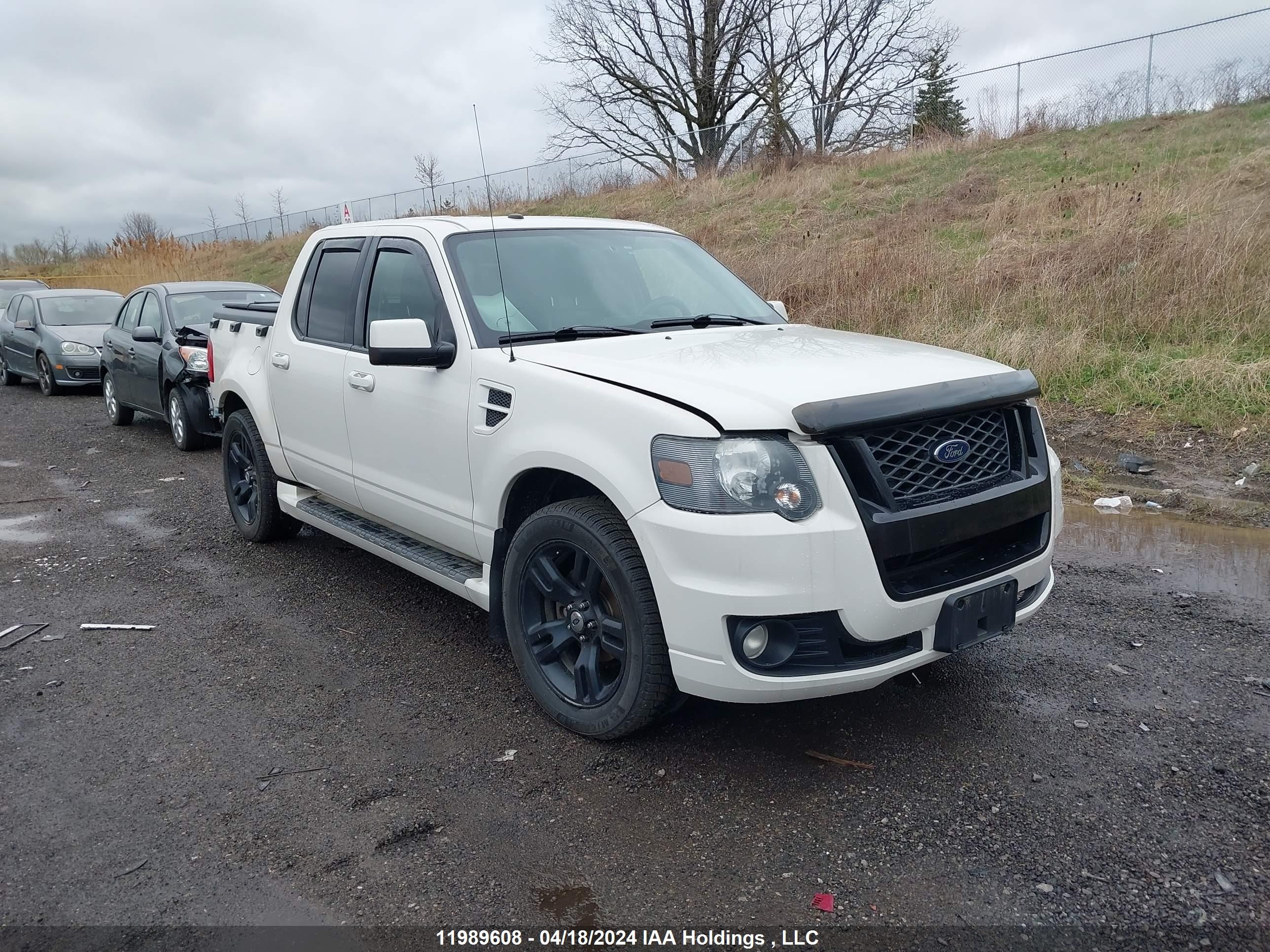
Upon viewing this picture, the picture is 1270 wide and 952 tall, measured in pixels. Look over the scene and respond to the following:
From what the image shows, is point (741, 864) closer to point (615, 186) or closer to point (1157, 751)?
point (1157, 751)

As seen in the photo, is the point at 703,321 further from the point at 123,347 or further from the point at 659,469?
the point at 123,347

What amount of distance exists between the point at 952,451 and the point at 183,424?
854 cm

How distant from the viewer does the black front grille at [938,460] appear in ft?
10.2

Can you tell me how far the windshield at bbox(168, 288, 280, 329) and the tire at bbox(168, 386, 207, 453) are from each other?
744 millimetres

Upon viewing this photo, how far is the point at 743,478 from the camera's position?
298 centimetres

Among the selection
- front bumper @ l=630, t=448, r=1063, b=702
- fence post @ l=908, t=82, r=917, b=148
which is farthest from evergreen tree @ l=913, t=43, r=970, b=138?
front bumper @ l=630, t=448, r=1063, b=702

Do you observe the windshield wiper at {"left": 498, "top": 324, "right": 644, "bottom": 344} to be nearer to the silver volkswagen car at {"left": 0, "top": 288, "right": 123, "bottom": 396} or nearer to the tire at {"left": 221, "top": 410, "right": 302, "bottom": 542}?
the tire at {"left": 221, "top": 410, "right": 302, "bottom": 542}

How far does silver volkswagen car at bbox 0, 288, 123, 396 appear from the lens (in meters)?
14.2

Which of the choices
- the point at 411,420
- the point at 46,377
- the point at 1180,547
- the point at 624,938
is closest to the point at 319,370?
the point at 411,420

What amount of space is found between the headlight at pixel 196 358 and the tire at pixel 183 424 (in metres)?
0.38

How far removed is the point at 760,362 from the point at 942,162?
1768 centimetres

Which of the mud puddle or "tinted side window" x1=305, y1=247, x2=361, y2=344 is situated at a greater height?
"tinted side window" x1=305, y1=247, x2=361, y2=344

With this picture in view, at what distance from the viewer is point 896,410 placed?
3.07 meters

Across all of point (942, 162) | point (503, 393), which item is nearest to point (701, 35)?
point (942, 162)
